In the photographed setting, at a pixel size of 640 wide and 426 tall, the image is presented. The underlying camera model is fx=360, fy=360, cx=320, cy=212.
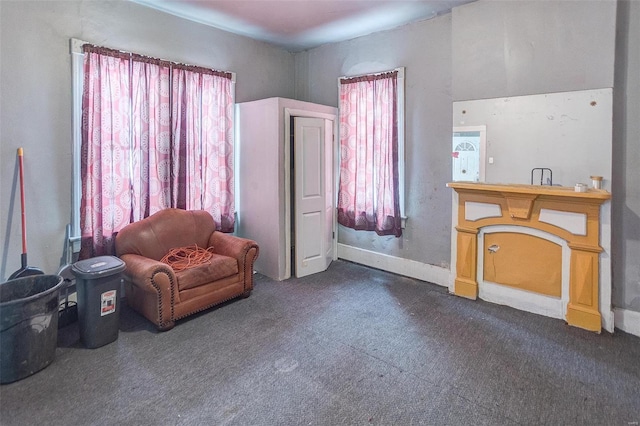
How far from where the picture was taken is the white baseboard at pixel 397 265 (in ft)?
13.1

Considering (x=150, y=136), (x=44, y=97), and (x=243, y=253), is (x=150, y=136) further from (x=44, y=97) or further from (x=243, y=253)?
(x=243, y=253)

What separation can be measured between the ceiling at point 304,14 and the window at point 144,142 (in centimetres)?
55

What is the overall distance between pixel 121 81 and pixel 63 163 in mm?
894

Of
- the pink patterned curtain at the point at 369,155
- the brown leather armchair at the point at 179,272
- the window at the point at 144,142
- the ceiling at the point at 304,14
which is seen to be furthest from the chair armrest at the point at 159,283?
the ceiling at the point at 304,14

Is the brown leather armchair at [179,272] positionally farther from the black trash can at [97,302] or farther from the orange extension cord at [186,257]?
the black trash can at [97,302]

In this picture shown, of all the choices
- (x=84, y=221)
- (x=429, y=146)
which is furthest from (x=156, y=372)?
(x=429, y=146)

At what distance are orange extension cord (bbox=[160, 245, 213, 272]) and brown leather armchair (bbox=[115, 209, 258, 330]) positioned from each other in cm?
7

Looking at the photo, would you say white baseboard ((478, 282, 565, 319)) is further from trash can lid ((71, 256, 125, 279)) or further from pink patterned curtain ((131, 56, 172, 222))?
pink patterned curtain ((131, 56, 172, 222))

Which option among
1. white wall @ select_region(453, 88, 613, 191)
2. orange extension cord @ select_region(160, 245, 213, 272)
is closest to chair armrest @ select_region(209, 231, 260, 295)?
orange extension cord @ select_region(160, 245, 213, 272)

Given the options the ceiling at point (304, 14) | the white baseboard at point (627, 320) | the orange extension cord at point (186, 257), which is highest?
the ceiling at point (304, 14)

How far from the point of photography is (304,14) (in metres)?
3.75

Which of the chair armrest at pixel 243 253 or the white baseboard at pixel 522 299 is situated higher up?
the chair armrest at pixel 243 253

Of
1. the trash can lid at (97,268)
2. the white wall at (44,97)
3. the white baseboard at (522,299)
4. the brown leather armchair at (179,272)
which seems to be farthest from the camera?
the white baseboard at (522,299)

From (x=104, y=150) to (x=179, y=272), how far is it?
131 cm
